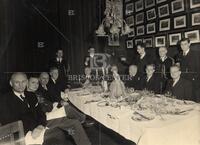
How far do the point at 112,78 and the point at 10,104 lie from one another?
1.80 ft

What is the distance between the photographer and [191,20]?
1.46m

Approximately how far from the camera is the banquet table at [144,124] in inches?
47.0

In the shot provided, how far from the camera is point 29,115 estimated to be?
136cm

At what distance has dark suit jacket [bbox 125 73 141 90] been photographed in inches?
61.3

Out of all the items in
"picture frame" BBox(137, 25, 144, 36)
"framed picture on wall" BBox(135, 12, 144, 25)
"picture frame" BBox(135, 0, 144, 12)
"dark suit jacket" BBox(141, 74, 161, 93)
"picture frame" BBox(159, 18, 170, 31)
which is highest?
"picture frame" BBox(135, 0, 144, 12)

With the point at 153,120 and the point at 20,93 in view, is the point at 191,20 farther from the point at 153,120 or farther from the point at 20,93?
the point at 20,93

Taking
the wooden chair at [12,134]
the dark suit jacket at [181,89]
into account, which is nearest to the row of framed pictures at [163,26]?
the dark suit jacket at [181,89]

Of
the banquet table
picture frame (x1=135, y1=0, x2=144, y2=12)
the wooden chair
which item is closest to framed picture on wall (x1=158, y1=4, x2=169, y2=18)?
picture frame (x1=135, y1=0, x2=144, y2=12)

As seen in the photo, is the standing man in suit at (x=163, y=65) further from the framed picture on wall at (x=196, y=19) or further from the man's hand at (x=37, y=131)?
the man's hand at (x=37, y=131)

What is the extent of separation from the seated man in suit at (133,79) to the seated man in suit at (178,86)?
0.18 m

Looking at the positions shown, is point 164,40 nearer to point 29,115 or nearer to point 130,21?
point 130,21

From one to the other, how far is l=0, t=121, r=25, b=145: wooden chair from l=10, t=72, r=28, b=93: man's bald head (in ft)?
0.54

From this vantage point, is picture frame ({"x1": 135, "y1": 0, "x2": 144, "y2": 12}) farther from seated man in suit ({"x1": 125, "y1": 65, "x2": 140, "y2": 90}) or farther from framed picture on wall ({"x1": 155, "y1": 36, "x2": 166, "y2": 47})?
seated man in suit ({"x1": 125, "y1": 65, "x2": 140, "y2": 90})

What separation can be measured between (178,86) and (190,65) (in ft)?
0.46
